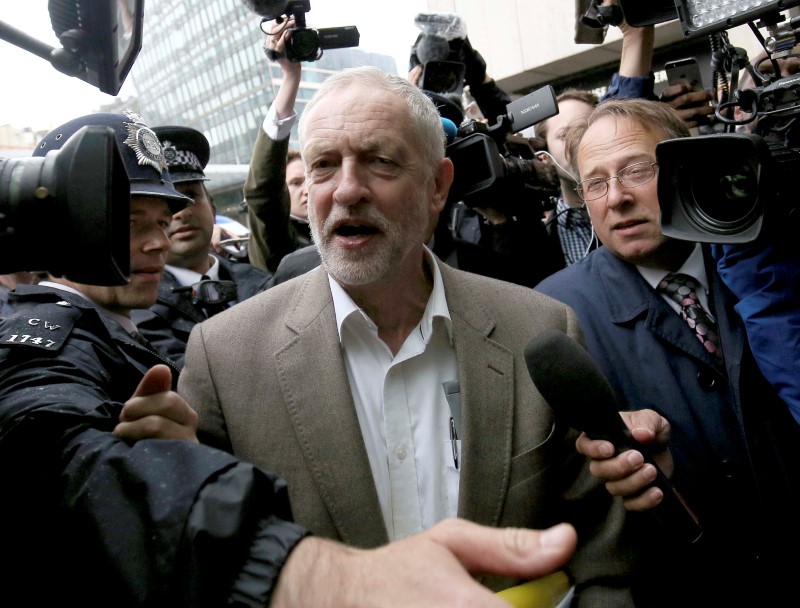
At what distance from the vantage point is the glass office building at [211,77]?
22.1 meters

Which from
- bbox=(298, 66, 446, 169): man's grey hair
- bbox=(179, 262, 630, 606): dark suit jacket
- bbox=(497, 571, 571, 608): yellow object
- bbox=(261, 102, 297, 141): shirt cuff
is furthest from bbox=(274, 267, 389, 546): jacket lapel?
bbox=(261, 102, 297, 141): shirt cuff

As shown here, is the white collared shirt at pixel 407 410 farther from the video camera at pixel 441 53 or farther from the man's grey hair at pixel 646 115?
the video camera at pixel 441 53

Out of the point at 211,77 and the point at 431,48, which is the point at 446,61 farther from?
the point at 211,77

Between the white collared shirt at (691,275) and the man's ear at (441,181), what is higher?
the man's ear at (441,181)

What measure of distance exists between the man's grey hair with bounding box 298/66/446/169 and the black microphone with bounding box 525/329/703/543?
72cm

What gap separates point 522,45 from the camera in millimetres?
8250

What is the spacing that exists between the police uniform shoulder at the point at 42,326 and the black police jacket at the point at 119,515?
102 mm

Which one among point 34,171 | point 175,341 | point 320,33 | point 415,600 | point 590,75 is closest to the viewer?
point 415,600

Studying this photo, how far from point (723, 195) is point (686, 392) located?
0.51 meters

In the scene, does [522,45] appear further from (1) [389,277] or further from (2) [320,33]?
(1) [389,277]

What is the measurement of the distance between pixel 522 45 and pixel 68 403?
8.32 metres

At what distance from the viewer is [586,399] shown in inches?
46.0

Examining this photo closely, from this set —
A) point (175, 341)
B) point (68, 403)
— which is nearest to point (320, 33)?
point (175, 341)

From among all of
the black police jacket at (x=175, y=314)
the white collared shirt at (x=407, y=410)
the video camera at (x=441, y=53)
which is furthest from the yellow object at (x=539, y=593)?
the video camera at (x=441, y=53)
